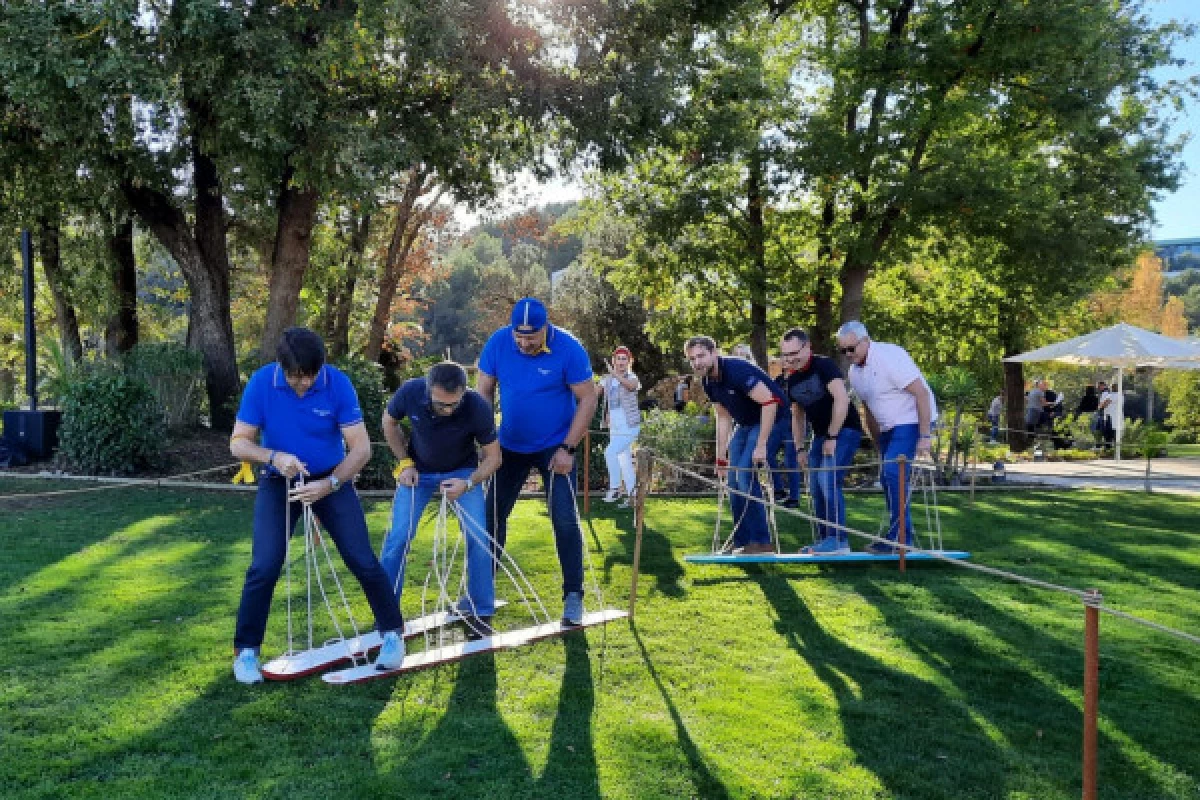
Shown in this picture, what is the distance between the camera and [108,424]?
37.2 feet

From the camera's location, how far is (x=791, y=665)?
16.5ft

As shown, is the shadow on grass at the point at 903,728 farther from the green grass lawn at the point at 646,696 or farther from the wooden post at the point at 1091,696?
the wooden post at the point at 1091,696

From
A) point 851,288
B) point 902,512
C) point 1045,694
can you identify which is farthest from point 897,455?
point 851,288

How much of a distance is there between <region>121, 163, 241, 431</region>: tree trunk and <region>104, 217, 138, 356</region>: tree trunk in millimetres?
2773

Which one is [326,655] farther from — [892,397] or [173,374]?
[173,374]

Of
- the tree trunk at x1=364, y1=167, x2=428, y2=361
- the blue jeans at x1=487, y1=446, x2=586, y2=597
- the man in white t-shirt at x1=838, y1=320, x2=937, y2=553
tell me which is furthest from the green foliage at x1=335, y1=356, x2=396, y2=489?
the tree trunk at x1=364, y1=167, x2=428, y2=361

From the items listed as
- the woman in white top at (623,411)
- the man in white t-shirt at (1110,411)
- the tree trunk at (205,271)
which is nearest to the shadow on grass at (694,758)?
the woman in white top at (623,411)

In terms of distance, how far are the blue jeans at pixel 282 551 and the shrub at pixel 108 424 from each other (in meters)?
7.88

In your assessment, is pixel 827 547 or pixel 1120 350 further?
pixel 1120 350

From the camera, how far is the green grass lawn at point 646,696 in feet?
11.8

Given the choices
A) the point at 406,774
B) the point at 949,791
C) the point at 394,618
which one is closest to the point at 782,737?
the point at 949,791

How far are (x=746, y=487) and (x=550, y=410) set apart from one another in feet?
7.74

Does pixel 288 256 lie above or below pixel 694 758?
above

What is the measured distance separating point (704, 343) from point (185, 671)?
3.94 metres
